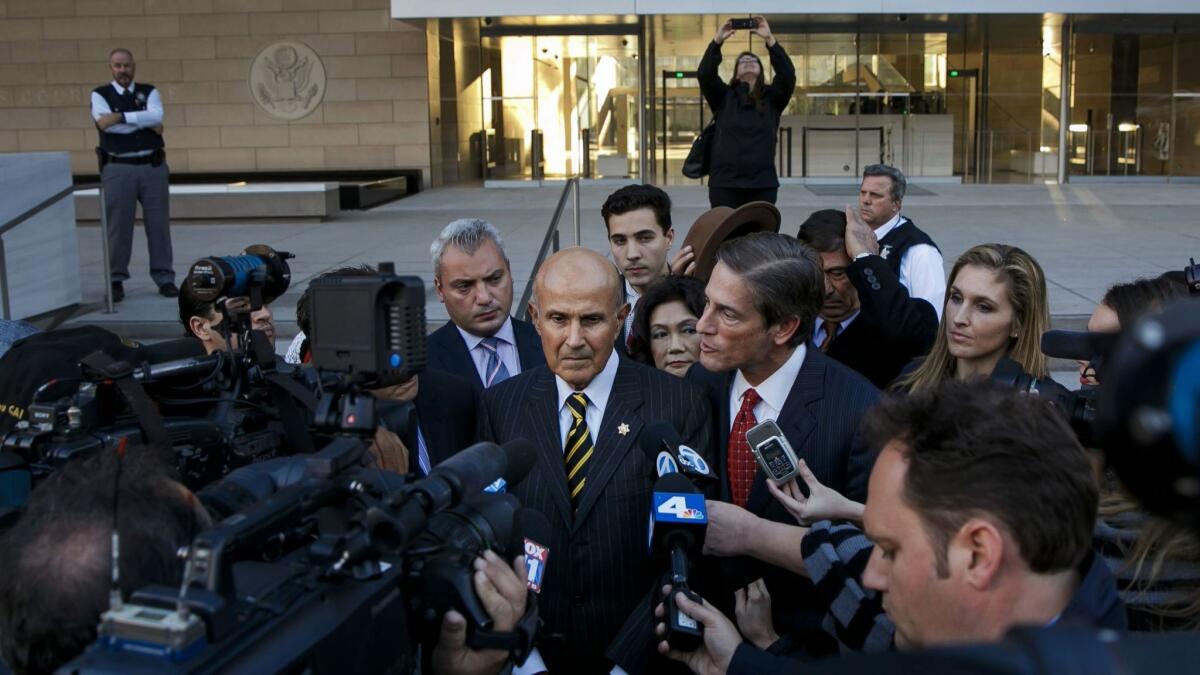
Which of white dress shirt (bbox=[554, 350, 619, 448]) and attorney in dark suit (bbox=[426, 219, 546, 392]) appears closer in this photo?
white dress shirt (bbox=[554, 350, 619, 448])

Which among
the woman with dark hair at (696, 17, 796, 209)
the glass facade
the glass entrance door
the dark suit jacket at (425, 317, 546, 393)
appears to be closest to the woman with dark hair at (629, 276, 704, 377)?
the dark suit jacket at (425, 317, 546, 393)

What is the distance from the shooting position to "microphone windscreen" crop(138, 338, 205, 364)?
3303mm

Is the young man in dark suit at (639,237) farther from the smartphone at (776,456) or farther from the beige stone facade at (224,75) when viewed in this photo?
the beige stone facade at (224,75)

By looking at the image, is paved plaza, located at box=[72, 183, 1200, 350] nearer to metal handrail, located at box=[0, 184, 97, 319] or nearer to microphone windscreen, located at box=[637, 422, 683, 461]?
metal handrail, located at box=[0, 184, 97, 319]

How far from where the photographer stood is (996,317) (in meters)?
4.05

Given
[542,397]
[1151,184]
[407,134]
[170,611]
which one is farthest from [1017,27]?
[170,611]

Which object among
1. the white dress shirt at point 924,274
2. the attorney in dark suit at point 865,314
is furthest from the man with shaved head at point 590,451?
the white dress shirt at point 924,274

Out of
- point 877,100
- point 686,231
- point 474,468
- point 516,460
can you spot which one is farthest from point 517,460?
point 877,100

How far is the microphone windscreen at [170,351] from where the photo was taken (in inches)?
130

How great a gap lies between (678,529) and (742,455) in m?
0.85

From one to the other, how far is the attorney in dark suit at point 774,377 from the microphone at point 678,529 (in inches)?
21.6

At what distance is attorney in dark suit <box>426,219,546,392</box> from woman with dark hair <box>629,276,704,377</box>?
468 millimetres

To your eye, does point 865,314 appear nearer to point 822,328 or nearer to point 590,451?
point 822,328

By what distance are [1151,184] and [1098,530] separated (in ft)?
70.6
